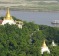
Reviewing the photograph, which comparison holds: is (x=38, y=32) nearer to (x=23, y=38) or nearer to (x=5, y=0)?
(x=23, y=38)

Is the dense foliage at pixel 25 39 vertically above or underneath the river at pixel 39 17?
underneath

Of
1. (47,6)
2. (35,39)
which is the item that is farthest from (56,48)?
(47,6)

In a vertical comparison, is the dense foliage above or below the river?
below

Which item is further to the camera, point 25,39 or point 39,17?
point 39,17

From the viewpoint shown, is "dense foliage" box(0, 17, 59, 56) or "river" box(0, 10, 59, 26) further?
"river" box(0, 10, 59, 26)

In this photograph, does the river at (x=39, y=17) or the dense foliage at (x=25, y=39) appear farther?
the river at (x=39, y=17)

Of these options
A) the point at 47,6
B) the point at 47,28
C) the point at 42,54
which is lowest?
the point at 42,54

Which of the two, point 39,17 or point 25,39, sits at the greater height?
point 39,17

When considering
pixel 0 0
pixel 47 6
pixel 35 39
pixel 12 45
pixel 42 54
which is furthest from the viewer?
pixel 0 0
